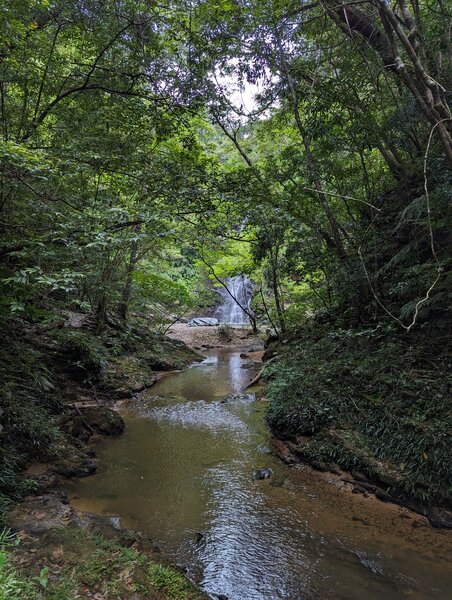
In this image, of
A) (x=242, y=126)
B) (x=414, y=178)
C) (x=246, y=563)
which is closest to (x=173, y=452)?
(x=246, y=563)

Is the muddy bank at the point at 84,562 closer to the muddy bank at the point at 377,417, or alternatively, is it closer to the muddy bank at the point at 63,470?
the muddy bank at the point at 63,470

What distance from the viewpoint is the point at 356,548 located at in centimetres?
355

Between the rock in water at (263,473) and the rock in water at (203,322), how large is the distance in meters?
20.1

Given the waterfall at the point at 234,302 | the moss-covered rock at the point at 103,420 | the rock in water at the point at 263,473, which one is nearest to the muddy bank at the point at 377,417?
the rock in water at the point at 263,473

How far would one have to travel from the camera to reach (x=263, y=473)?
516 cm

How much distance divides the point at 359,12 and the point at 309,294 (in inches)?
282

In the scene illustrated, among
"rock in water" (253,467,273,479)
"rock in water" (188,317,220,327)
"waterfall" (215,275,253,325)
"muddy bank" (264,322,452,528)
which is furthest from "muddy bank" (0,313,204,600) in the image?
"waterfall" (215,275,253,325)

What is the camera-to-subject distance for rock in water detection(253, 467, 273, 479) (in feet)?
16.7

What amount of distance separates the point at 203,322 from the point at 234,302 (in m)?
3.65

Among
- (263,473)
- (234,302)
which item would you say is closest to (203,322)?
(234,302)

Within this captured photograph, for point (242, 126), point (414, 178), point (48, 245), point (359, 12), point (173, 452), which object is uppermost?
point (359, 12)

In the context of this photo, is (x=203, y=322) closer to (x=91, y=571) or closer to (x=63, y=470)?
(x=63, y=470)

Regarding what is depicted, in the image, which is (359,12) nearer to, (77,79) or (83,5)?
(83,5)

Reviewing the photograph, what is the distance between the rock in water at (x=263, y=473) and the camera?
16.7 ft
